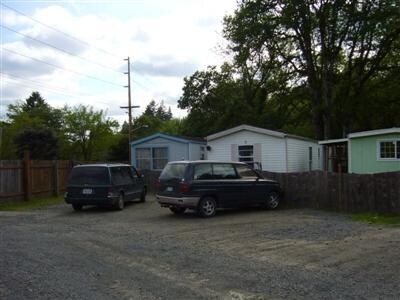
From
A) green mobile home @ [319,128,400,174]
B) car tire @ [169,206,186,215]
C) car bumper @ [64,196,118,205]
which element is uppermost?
green mobile home @ [319,128,400,174]

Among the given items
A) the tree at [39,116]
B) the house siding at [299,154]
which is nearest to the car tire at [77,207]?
the house siding at [299,154]

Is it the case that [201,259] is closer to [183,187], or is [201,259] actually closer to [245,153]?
[183,187]

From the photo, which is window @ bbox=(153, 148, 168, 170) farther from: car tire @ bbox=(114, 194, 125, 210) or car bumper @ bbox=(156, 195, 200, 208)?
car bumper @ bbox=(156, 195, 200, 208)

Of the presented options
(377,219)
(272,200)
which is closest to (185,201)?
(272,200)

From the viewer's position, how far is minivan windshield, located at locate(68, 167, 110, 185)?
1772 cm

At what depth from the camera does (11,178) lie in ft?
68.8

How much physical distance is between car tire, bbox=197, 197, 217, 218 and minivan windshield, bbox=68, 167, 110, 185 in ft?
13.0

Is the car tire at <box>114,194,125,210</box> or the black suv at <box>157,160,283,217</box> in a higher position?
the black suv at <box>157,160,283,217</box>

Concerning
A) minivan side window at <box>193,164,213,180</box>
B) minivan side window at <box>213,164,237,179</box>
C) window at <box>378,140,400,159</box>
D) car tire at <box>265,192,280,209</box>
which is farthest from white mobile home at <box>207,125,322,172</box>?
minivan side window at <box>193,164,213,180</box>

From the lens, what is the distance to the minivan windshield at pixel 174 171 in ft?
50.7

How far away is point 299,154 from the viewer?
28562 millimetres

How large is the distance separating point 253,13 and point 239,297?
31185 mm

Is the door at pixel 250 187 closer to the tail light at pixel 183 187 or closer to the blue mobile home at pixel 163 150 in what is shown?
the tail light at pixel 183 187

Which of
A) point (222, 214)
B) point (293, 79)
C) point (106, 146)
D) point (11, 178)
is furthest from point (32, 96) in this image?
point (222, 214)
